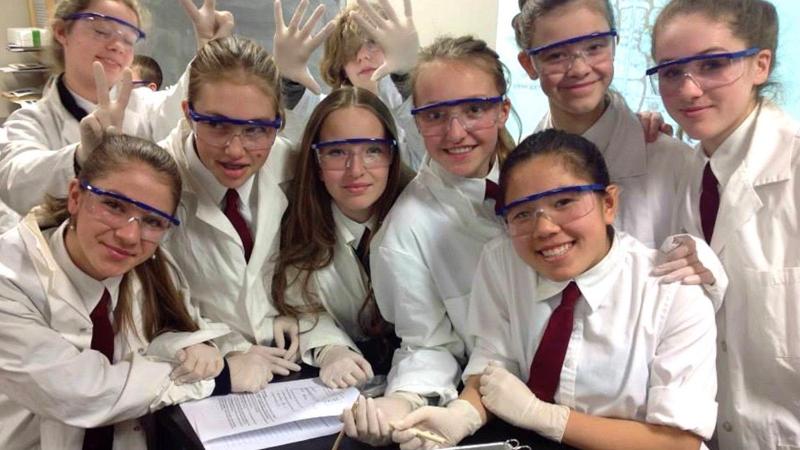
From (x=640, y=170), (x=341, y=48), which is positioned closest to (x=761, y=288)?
(x=640, y=170)

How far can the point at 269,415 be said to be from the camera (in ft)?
5.22

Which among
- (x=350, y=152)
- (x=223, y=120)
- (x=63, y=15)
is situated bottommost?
(x=350, y=152)

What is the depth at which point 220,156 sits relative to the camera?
1837 millimetres

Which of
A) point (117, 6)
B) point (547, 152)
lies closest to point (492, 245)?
point (547, 152)

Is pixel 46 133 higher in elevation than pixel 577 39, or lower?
lower

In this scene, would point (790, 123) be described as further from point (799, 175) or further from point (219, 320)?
point (219, 320)

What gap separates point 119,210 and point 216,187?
12.6 inches

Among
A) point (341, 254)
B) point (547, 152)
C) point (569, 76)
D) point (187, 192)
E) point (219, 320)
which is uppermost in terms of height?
point (569, 76)

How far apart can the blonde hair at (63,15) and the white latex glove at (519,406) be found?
6.05ft

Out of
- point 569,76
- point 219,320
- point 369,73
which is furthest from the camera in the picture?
point 369,73

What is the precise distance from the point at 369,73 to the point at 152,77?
1.80 metres

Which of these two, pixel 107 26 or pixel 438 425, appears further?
pixel 107 26

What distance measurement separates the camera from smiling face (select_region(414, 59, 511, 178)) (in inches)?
71.4

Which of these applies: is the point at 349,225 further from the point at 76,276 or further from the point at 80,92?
the point at 80,92
